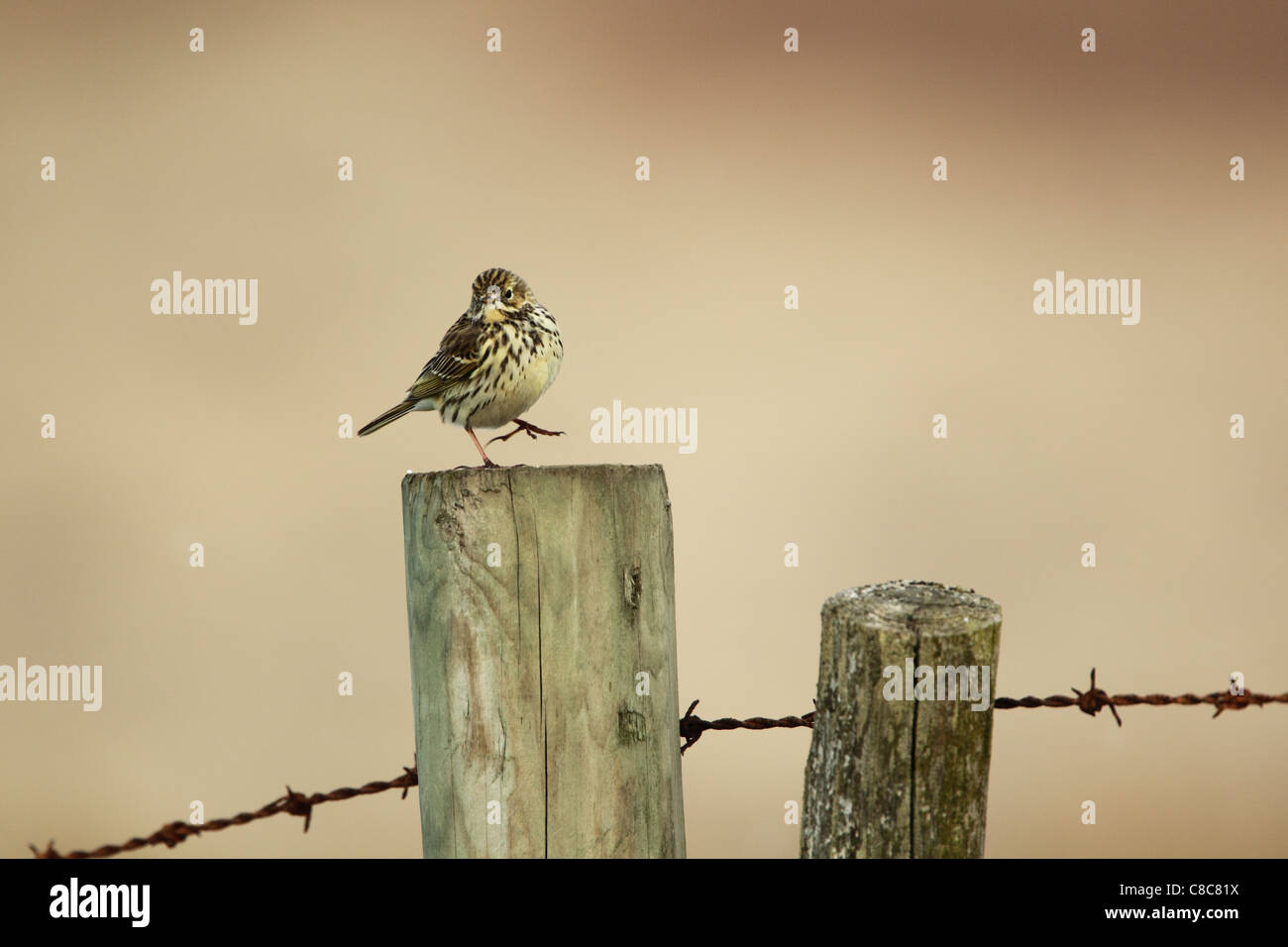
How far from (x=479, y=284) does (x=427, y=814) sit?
7.97 ft

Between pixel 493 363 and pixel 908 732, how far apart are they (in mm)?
2251

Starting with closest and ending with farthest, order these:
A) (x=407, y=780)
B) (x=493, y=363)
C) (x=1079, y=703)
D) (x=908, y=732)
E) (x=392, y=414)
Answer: (x=908, y=732) < (x=407, y=780) < (x=1079, y=703) < (x=493, y=363) < (x=392, y=414)

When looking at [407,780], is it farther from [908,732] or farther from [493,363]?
[493,363]

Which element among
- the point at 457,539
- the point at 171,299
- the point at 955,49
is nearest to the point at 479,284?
the point at 457,539

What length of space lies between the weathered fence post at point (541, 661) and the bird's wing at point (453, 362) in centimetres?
187

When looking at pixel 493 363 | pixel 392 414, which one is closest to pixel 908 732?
pixel 493 363

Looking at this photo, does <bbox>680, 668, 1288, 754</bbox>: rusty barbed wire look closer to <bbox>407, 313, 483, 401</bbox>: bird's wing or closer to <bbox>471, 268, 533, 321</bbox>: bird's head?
<bbox>407, 313, 483, 401</bbox>: bird's wing

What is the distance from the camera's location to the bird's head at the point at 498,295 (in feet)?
13.7

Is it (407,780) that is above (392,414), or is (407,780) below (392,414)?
below

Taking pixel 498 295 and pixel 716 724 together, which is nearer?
pixel 716 724

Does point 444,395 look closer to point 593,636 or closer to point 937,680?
point 593,636

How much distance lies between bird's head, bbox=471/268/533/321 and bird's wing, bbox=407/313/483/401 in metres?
0.06

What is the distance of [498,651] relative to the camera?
218 cm

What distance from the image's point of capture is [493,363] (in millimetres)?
3979
